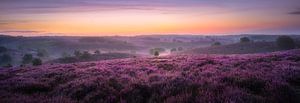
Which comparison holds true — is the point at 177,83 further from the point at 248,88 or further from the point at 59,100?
the point at 59,100

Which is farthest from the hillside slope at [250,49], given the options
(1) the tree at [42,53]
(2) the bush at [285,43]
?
(1) the tree at [42,53]

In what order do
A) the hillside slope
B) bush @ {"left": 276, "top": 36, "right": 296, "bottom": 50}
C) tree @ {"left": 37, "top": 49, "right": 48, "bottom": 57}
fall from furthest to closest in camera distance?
1. tree @ {"left": 37, "top": 49, "right": 48, "bottom": 57}
2. the hillside slope
3. bush @ {"left": 276, "top": 36, "right": 296, "bottom": 50}

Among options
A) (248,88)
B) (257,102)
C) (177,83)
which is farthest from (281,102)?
(177,83)

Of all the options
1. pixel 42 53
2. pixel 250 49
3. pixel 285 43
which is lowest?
pixel 42 53

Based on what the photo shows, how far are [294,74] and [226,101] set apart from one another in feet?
15.7

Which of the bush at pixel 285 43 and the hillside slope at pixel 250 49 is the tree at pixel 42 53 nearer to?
the hillside slope at pixel 250 49

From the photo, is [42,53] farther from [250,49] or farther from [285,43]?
[285,43]

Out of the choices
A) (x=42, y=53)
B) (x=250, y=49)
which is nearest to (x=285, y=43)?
(x=250, y=49)

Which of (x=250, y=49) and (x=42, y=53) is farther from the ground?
(x=250, y=49)

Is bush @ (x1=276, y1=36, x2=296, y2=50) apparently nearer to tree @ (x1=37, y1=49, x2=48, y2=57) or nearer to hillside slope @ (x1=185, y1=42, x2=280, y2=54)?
hillside slope @ (x1=185, y1=42, x2=280, y2=54)

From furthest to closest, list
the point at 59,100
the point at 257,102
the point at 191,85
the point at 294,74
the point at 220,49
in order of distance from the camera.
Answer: the point at 220,49 < the point at 294,74 < the point at 191,85 < the point at 59,100 < the point at 257,102

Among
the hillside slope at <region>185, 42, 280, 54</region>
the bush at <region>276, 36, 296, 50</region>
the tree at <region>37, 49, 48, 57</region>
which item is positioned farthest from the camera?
the tree at <region>37, 49, 48, 57</region>

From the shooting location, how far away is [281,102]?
299 inches

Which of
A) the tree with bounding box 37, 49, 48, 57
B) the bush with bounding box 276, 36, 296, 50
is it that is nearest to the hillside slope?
the bush with bounding box 276, 36, 296, 50
